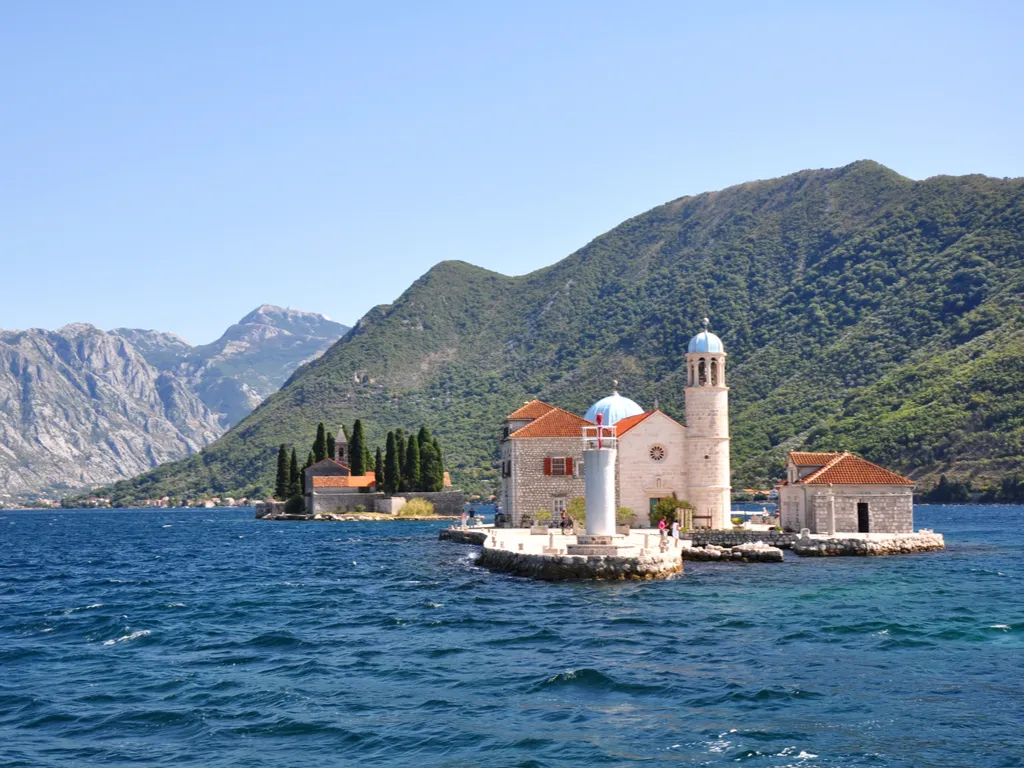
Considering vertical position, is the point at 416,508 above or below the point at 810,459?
below

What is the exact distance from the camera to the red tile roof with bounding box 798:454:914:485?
4984 cm

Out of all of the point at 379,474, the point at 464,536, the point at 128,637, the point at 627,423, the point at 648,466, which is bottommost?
the point at 128,637

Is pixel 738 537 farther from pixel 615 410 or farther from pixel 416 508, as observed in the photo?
pixel 416 508

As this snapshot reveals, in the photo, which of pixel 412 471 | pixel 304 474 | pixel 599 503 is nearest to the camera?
pixel 599 503

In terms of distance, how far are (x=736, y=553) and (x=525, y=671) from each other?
2567cm

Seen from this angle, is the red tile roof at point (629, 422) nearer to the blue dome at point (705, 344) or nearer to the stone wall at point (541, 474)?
the stone wall at point (541, 474)

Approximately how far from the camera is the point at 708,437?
52938 mm

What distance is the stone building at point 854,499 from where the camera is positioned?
164 ft

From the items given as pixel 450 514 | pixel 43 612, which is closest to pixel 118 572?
pixel 43 612

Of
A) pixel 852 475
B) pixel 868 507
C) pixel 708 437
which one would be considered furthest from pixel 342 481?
pixel 852 475

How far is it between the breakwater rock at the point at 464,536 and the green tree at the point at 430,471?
40.8m

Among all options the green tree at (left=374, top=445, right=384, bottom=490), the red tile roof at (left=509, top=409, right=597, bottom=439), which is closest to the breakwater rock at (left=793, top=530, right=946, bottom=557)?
the red tile roof at (left=509, top=409, right=597, bottom=439)

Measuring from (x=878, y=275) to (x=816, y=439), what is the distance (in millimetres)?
46884

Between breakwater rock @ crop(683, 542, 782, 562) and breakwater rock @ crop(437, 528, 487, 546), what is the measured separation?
1530 centimetres
